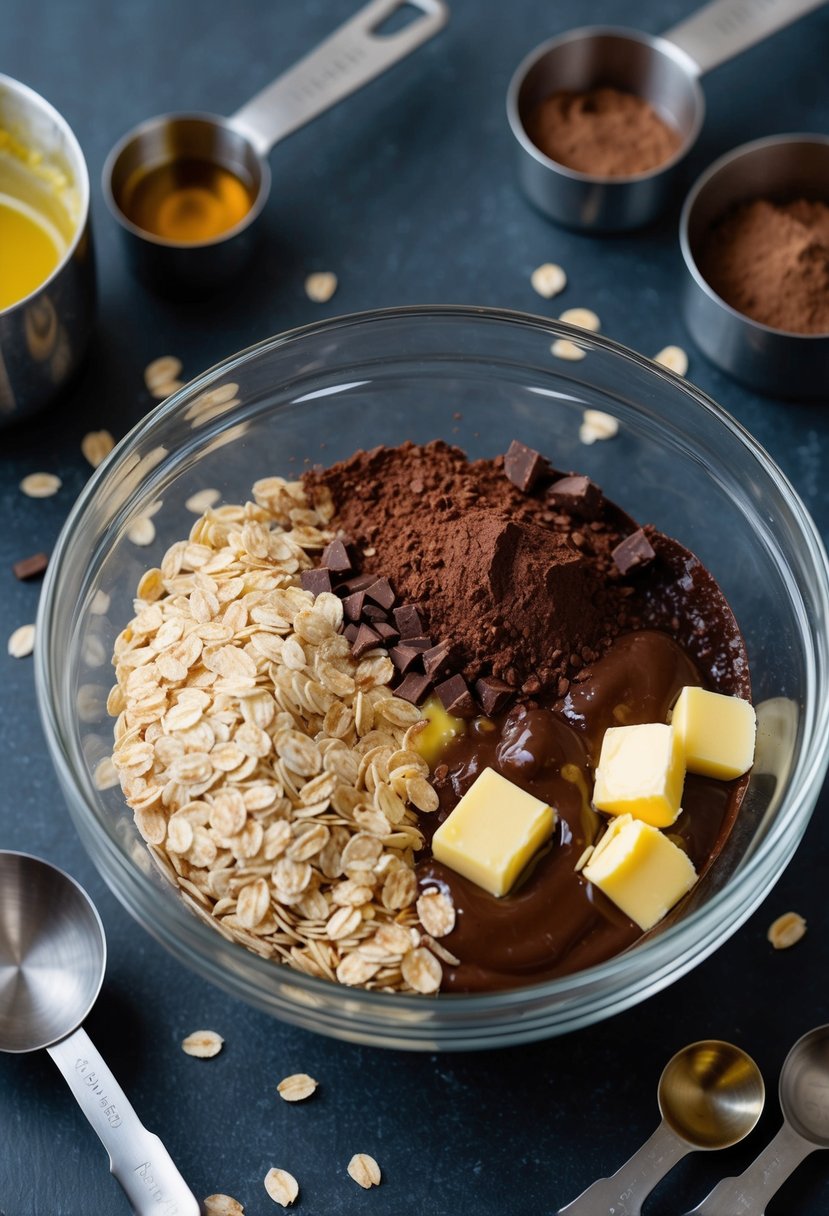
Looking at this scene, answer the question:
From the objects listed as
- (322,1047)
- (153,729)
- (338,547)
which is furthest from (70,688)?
(322,1047)

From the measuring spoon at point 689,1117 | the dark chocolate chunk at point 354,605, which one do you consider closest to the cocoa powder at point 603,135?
the dark chocolate chunk at point 354,605

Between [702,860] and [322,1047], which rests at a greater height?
[702,860]

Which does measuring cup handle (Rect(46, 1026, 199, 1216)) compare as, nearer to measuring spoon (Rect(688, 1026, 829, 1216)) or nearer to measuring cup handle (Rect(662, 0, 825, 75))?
measuring spoon (Rect(688, 1026, 829, 1216))

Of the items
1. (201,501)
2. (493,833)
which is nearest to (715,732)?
(493,833)

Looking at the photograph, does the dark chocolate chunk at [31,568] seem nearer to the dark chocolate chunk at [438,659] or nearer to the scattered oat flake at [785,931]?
the dark chocolate chunk at [438,659]

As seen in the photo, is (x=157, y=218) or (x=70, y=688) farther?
(x=157, y=218)

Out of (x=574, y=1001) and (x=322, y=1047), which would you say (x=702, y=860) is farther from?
(x=322, y=1047)

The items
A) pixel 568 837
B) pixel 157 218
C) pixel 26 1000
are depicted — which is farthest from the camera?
pixel 157 218

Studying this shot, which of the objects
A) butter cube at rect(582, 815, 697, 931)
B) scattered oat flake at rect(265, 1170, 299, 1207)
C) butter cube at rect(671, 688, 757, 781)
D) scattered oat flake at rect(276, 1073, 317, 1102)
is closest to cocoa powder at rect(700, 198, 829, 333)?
butter cube at rect(671, 688, 757, 781)
